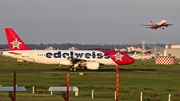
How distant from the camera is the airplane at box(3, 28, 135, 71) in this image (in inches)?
2623

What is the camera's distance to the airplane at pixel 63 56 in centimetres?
6662

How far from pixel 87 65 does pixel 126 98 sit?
112 feet

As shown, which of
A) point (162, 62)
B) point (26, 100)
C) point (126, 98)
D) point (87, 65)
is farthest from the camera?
point (162, 62)

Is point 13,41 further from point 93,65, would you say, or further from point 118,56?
point 118,56

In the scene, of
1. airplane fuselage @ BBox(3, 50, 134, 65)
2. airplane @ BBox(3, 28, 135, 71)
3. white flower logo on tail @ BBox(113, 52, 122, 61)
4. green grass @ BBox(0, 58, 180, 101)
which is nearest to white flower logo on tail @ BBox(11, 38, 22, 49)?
airplane @ BBox(3, 28, 135, 71)

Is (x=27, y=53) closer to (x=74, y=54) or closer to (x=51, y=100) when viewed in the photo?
(x=74, y=54)

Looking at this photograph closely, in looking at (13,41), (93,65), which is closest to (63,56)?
(93,65)

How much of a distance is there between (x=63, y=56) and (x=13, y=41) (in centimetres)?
752

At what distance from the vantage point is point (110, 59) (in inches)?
2709

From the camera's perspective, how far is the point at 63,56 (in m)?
67.7

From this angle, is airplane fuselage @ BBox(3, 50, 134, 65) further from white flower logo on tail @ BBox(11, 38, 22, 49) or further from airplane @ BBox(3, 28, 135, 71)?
white flower logo on tail @ BBox(11, 38, 22, 49)

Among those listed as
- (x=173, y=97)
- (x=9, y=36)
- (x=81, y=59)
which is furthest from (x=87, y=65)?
(x=173, y=97)

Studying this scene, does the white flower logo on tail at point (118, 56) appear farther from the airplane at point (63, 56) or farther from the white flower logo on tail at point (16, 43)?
the white flower logo on tail at point (16, 43)

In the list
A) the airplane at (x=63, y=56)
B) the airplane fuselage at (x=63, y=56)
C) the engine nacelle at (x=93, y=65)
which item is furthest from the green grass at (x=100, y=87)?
the airplane fuselage at (x=63, y=56)
